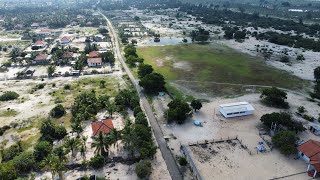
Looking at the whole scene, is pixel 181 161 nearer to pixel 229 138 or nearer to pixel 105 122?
pixel 229 138

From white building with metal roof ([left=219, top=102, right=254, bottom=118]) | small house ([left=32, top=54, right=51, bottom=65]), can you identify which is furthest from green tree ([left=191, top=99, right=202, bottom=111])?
small house ([left=32, top=54, right=51, bottom=65])

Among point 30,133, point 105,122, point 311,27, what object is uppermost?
point 311,27

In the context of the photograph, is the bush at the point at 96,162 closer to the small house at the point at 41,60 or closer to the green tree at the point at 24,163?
the green tree at the point at 24,163

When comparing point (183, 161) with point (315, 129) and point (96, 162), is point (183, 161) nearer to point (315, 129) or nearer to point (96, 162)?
point (96, 162)

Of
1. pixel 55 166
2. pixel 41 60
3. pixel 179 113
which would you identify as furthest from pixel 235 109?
pixel 41 60

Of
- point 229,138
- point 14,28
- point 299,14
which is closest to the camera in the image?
point 229,138

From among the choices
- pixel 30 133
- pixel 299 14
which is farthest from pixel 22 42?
pixel 299 14
